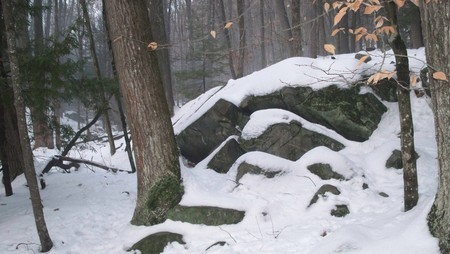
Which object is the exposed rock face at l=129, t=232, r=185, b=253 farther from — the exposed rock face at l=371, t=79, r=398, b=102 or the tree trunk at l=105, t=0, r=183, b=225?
the exposed rock face at l=371, t=79, r=398, b=102

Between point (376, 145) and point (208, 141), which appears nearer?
point (376, 145)

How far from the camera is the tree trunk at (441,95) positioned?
3.08m

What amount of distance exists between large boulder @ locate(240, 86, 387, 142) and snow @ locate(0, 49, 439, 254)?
0.75ft

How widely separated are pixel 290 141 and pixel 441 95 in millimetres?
5073

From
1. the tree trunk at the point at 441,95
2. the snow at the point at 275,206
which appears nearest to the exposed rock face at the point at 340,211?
the snow at the point at 275,206

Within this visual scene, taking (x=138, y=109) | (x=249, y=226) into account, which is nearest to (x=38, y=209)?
(x=138, y=109)

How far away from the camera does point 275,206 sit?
247 inches

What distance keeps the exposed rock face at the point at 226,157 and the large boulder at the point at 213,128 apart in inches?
27.7

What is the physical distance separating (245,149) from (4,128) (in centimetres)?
518

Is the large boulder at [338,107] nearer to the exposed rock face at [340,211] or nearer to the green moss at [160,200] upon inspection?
the exposed rock face at [340,211]

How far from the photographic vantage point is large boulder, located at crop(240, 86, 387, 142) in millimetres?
8523

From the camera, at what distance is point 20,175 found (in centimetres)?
860

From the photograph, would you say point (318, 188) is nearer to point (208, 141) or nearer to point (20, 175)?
point (208, 141)

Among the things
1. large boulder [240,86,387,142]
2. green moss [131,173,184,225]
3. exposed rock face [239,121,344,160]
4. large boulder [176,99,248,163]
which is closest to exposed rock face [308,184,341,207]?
exposed rock face [239,121,344,160]
